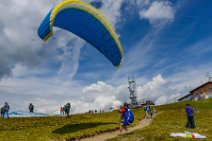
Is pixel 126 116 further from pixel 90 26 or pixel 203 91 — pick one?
pixel 203 91

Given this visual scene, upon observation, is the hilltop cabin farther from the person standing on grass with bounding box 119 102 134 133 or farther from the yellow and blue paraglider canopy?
the person standing on grass with bounding box 119 102 134 133

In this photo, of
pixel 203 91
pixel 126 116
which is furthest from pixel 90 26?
pixel 203 91

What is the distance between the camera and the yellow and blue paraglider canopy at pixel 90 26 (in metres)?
24.2

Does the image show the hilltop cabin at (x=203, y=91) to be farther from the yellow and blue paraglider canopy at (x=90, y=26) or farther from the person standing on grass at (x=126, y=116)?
the person standing on grass at (x=126, y=116)

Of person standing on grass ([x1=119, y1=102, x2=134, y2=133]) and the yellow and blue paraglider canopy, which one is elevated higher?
the yellow and blue paraglider canopy

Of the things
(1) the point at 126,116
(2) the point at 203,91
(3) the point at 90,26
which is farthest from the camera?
(2) the point at 203,91

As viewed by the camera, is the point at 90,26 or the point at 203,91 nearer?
the point at 90,26

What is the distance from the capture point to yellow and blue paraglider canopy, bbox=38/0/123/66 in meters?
24.2

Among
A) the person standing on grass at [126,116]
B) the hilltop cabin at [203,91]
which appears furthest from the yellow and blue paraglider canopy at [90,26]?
the hilltop cabin at [203,91]

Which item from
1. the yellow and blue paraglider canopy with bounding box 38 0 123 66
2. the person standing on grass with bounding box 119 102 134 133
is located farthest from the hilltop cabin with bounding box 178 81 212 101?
the person standing on grass with bounding box 119 102 134 133

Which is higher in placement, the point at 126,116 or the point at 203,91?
the point at 203,91

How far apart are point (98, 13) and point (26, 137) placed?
11945mm

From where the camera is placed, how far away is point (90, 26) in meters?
26.1

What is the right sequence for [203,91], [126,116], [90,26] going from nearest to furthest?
[126,116], [90,26], [203,91]
